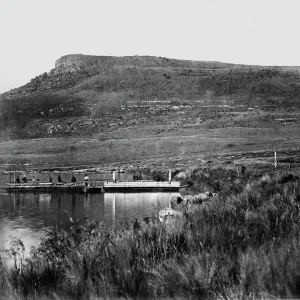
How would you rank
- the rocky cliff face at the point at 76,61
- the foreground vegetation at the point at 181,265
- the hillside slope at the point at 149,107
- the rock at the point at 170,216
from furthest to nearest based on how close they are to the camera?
1. the rocky cliff face at the point at 76,61
2. the hillside slope at the point at 149,107
3. the rock at the point at 170,216
4. the foreground vegetation at the point at 181,265

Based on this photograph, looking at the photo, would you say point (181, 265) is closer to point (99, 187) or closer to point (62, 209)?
point (62, 209)

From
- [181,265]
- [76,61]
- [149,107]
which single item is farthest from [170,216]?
[76,61]

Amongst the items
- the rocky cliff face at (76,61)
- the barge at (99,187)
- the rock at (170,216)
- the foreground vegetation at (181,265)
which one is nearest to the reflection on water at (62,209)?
the barge at (99,187)

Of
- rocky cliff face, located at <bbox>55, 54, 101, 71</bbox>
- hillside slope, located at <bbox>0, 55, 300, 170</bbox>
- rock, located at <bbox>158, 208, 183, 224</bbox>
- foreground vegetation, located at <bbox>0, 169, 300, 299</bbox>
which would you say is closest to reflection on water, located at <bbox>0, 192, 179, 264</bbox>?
rock, located at <bbox>158, 208, 183, 224</bbox>

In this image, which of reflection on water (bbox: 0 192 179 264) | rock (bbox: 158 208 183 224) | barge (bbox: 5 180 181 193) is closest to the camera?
rock (bbox: 158 208 183 224)

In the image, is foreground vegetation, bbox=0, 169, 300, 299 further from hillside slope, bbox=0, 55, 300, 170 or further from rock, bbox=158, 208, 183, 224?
hillside slope, bbox=0, 55, 300, 170

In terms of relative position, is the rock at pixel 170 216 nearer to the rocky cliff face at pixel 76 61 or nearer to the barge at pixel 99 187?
the barge at pixel 99 187
